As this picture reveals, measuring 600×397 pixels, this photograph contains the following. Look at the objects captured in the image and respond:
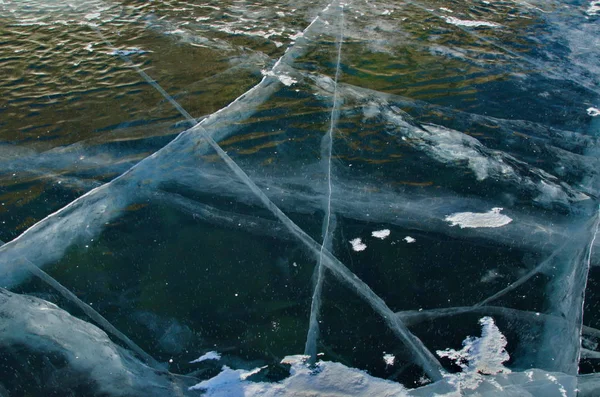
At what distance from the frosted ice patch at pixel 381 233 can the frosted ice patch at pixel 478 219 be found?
24cm

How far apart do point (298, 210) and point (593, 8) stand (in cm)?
280

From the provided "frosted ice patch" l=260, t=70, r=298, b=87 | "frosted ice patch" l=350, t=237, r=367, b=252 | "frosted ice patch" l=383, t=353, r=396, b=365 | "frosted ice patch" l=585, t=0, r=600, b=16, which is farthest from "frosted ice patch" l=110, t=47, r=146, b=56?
"frosted ice patch" l=585, t=0, r=600, b=16

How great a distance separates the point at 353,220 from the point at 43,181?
3.98ft

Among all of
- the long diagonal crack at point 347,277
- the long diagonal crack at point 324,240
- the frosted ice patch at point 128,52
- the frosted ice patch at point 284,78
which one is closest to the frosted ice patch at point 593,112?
the long diagonal crack at point 324,240

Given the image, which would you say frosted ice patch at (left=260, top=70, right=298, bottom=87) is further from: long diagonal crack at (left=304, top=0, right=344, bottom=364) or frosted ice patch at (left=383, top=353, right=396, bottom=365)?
frosted ice patch at (left=383, top=353, right=396, bottom=365)

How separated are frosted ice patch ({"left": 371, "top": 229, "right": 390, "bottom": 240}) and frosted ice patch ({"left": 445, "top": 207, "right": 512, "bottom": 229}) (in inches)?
9.3

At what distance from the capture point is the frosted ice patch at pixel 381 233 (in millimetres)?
1824

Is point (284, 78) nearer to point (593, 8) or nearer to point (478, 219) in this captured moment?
point (478, 219)

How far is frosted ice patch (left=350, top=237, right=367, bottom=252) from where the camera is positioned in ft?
5.84

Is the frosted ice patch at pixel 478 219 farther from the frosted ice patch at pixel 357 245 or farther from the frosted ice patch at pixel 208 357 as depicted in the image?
the frosted ice patch at pixel 208 357

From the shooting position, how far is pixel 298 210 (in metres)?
1.93

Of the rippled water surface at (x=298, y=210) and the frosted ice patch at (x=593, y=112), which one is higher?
the frosted ice patch at (x=593, y=112)

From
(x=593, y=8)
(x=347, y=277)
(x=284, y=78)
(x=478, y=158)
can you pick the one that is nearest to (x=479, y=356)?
(x=347, y=277)

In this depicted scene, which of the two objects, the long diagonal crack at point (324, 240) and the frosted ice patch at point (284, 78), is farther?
the frosted ice patch at point (284, 78)
